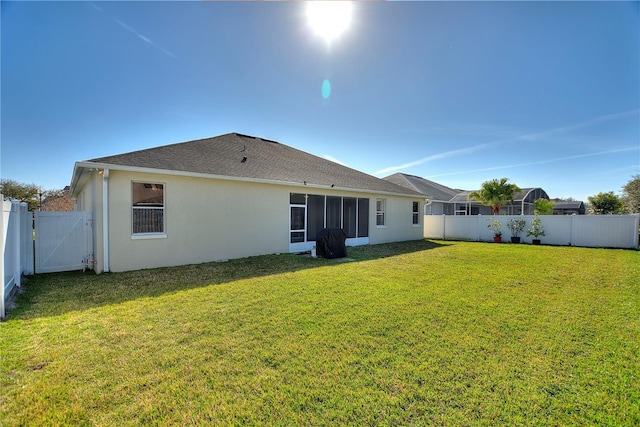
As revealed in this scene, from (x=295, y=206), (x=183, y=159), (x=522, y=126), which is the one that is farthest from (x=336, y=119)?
(x=522, y=126)

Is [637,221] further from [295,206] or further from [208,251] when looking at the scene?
[208,251]

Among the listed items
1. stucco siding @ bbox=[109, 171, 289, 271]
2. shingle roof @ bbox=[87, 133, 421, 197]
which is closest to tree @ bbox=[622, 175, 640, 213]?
shingle roof @ bbox=[87, 133, 421, 197]

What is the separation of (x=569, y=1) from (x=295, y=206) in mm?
11266

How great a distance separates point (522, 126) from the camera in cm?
1519

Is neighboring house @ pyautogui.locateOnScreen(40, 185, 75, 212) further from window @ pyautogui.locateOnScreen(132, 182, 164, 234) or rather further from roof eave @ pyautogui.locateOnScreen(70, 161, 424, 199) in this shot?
window @ pyautogui.locateOnScreen(132, 182, 164, 234)

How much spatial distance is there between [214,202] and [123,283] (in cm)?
382

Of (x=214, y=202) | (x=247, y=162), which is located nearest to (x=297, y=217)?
(x=247, y=162)

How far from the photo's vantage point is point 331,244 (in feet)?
34.9

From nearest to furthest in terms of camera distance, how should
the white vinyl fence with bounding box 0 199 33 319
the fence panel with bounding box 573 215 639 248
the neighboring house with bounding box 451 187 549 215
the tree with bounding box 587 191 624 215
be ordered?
the white vinyl fence with bounding box 0 199 33 319 < the fence panel with bounding box 573 215 639 248 < the tree with bounding box 587 191 624 215 < the neighboring house with bounding box 451 187 549 215

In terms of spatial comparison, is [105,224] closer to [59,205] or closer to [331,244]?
[331,244]

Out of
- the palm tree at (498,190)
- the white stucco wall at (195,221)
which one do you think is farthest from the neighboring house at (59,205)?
the palm tree at (498,190)

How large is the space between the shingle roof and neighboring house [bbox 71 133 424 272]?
44 mm

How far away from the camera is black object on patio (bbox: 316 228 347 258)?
10.6m

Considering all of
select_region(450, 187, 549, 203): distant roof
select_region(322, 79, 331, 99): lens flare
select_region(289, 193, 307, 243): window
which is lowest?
select_region(289, 193, 307, 243): window
